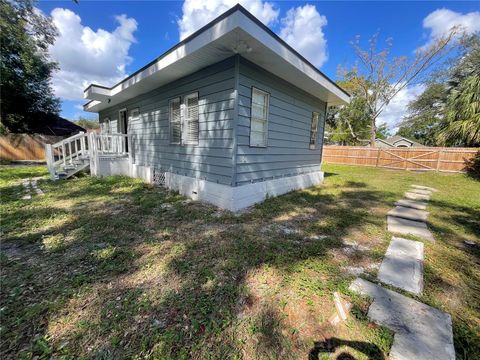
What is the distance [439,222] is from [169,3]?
8.36m

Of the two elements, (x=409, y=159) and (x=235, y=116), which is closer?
(x=235, y=116)

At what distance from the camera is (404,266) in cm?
232

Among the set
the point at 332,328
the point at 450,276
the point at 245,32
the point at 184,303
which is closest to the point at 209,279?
the point at 184,303

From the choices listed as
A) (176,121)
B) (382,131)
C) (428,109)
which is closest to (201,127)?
(176,121)

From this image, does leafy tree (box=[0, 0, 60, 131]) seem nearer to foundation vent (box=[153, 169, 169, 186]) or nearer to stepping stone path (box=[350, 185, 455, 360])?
foundation vent (box=[153, 169, 169, 186])

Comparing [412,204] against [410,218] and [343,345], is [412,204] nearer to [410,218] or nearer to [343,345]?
[410,218]

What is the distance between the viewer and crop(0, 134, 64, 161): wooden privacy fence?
43.0ft

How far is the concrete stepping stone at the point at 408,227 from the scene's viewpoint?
3209mm

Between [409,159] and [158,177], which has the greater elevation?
[409,159]

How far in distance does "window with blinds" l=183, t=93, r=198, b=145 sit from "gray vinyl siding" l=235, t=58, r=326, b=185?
132 cm

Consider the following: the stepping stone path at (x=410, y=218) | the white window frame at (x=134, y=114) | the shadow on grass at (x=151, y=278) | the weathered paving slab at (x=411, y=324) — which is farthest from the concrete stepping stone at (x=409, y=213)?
the white window frame at (x=134, y=114)

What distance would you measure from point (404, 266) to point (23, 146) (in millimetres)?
19979

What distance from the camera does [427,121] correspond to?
79.0 ft

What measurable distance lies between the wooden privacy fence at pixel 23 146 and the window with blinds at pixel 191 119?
15.3 metres
